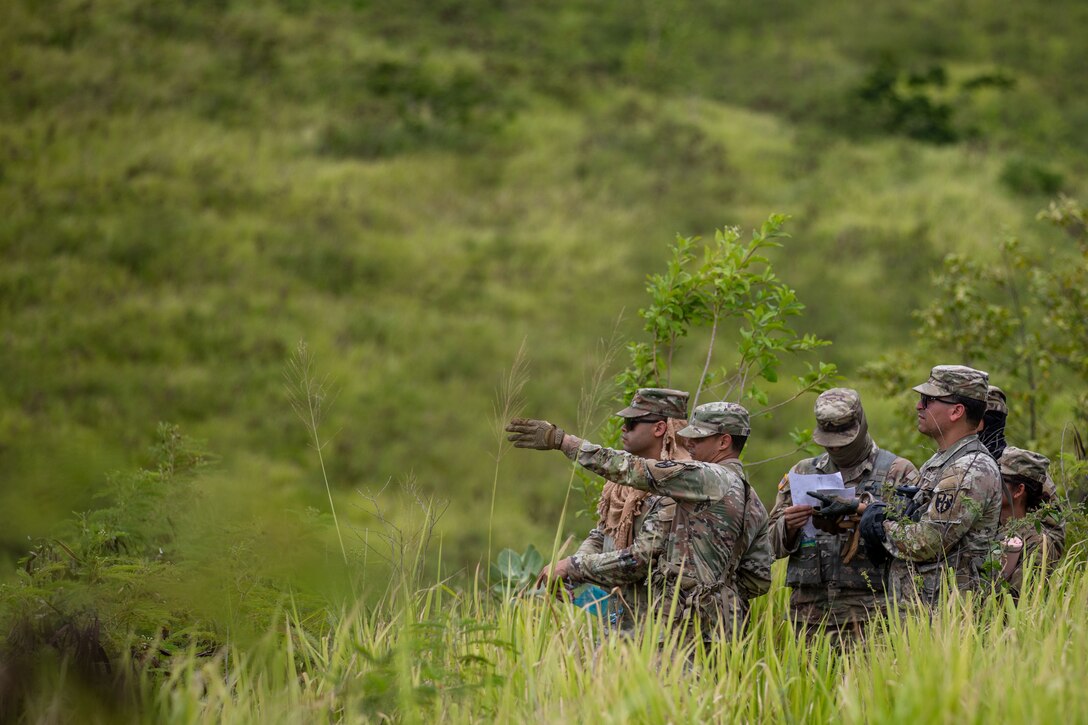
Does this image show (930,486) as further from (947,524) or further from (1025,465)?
(1025,465)

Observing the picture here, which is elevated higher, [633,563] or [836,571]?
[633,563]

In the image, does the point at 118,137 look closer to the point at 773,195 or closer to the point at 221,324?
the point at 221,324

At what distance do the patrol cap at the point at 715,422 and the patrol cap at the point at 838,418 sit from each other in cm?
54

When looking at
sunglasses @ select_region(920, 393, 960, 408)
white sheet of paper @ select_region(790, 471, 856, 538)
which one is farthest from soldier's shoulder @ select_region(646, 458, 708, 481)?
sunglasses @ select_region(920, 393, 960, 408)

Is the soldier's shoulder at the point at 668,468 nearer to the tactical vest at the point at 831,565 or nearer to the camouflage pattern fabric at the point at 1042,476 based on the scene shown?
the tactical vest at the point at 831,565

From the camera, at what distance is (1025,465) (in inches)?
224

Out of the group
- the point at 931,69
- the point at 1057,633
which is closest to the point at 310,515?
the point at 1057,633

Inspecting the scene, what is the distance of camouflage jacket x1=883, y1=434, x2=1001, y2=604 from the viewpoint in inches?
197

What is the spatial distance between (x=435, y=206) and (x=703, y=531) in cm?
2188

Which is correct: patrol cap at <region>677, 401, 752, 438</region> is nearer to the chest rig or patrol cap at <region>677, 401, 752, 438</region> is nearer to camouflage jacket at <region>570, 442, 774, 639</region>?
camouflage jacket at <region>570, 442, 774, 639</region>

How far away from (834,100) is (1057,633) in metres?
31.5

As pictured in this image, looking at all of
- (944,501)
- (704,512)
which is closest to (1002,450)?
(944,501)

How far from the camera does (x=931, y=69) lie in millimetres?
36562

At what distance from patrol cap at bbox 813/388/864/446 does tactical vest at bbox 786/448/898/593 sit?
0.26 metres
